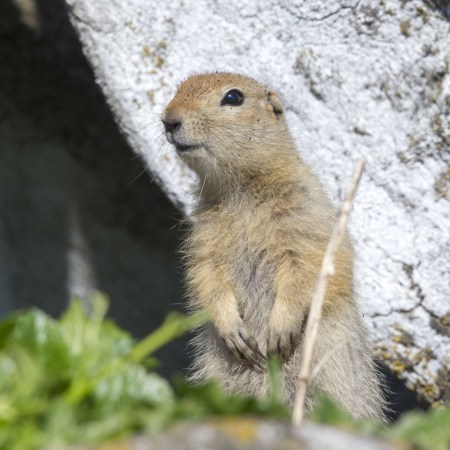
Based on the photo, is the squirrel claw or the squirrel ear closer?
the squirrel claw

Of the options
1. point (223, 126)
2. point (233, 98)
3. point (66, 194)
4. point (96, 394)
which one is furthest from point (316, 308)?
point (66, 194)

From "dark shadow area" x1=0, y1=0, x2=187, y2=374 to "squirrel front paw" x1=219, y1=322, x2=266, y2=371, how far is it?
2366 millimetres

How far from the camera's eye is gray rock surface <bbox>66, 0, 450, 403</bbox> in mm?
4879

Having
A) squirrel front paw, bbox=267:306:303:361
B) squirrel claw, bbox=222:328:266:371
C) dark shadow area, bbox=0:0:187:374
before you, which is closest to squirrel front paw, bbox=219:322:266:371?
squirrel claw, bbox=222:328:266:371

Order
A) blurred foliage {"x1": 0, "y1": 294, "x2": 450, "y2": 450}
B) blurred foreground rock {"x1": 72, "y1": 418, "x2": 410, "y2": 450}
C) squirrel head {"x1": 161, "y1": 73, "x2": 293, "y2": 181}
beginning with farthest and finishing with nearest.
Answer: squirrel head {"x1": 161, "y1": 73, "x2": 293, "y2": 181}
blurred foliage {"x1": 0, "y1": 294, "x2": 450, "y2": 450}
blurred foreground rock {"x1": 72, "y1": 418, "x2": 410, "y2": 450}

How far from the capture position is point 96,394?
163 cm

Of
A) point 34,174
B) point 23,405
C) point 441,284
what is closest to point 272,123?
point 441,284

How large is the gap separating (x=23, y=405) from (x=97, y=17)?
424 cm

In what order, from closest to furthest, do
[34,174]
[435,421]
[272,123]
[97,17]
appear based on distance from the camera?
1. [435,421]
2. [272,123]
3. [97,17]
4. [34,174]

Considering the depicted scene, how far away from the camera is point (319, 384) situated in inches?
163

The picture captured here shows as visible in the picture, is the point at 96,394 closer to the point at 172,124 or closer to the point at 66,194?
the point at 172,124

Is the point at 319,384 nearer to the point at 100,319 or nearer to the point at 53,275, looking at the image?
the point at 100,319

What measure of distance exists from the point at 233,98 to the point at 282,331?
123cm

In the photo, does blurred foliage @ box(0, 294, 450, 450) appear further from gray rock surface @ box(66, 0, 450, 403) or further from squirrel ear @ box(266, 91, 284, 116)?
gray rock surface @ box(66, 0, 450, 403)
